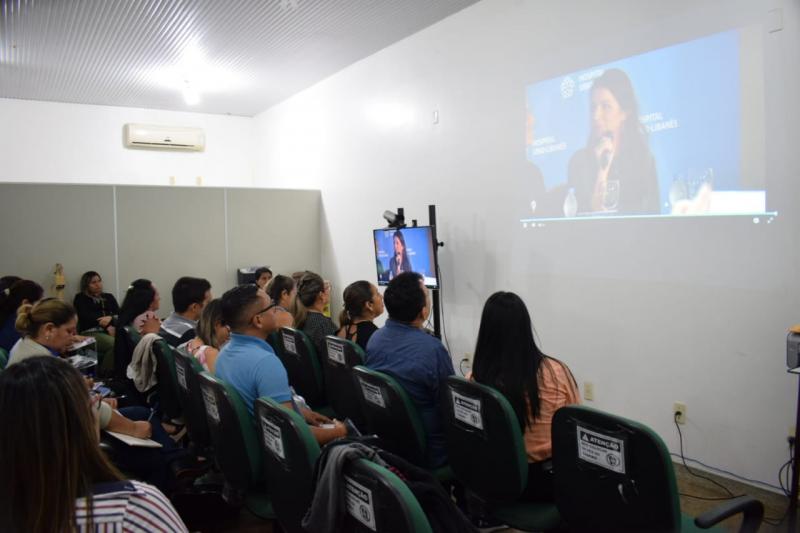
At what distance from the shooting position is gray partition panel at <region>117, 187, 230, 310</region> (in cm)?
660

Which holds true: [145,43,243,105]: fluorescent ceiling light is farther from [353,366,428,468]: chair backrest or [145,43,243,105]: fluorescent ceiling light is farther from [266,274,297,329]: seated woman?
[353,366,428,468]: chair backrest

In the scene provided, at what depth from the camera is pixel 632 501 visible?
1582 millimetres

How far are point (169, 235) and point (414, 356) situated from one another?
517cm

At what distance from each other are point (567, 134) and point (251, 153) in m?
6.50

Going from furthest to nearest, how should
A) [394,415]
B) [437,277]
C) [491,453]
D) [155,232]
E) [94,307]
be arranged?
1. [155,232]
2. [94,307]
3. [437,277]
4. [394,415]
5. [491,453]

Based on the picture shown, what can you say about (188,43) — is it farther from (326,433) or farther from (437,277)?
(326,433)

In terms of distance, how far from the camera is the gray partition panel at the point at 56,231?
6.09 m

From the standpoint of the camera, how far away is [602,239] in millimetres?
3893

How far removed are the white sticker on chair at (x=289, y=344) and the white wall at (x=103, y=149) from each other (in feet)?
19.7

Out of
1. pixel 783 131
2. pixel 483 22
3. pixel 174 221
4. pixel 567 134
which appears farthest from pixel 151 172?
pixel 783 131

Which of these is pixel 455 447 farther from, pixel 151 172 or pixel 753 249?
pixel 151 172

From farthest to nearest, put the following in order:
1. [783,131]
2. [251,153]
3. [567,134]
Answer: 1. [251,153]
2. [567,134]
3. [783,131]

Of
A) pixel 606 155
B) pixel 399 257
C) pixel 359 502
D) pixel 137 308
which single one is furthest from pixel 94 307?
pixel 359 502

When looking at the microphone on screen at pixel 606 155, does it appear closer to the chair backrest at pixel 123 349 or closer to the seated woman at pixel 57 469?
the chair backrest at pixel 123 349
